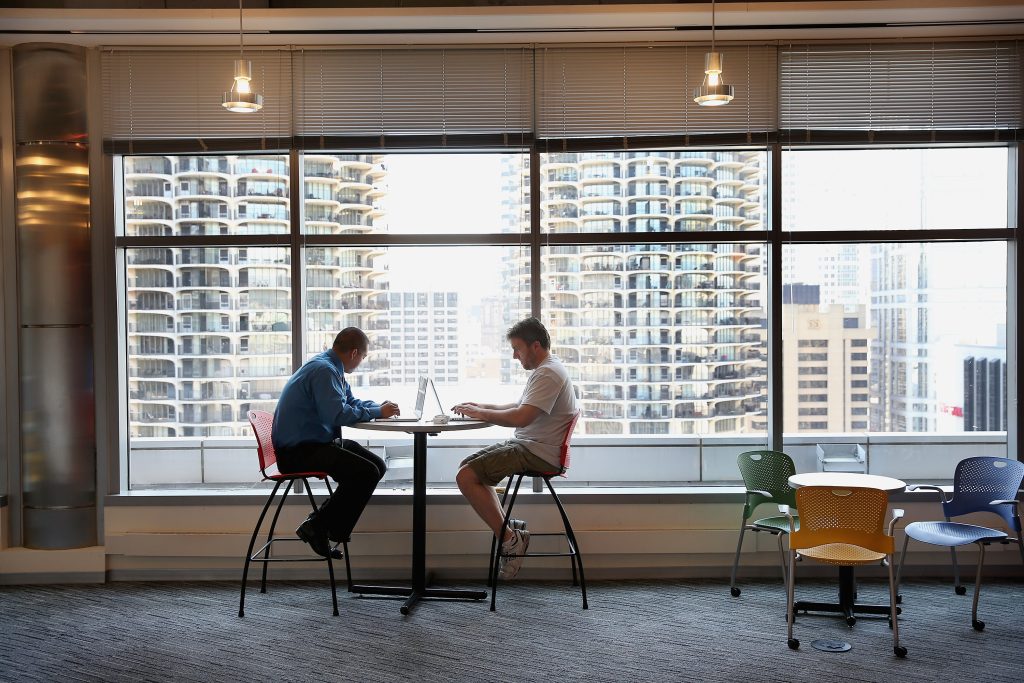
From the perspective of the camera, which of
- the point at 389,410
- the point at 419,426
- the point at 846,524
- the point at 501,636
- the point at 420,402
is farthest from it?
the point at 420,402

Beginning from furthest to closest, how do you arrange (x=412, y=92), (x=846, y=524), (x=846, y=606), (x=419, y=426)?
(x=412, y=92) → (x=419, y=426) → (x=846, y=606) → (x=846, y=524)

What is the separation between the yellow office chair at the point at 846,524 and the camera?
13.2ft

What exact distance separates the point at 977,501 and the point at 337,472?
3648mm

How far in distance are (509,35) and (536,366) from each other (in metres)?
2.09

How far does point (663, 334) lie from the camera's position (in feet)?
19.0

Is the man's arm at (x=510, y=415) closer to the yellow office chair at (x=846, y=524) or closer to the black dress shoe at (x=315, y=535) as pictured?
the black dress shoe at (x=315, y=535)

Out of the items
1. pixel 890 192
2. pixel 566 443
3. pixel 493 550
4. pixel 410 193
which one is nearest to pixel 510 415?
pixel 566 443

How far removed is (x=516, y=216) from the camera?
5738 millimetres

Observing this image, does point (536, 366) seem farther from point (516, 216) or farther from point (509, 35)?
point (509, 35)

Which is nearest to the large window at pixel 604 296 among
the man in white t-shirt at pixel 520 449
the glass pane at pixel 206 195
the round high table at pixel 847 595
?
the glass pane at pixel 206 195

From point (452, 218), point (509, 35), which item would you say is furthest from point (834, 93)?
point (452, 218)

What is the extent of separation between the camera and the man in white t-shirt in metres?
4.88

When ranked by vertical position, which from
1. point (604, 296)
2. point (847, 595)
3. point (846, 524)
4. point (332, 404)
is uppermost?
point (604, 296)

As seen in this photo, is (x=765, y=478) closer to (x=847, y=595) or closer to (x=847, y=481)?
(x=847, y=481)
